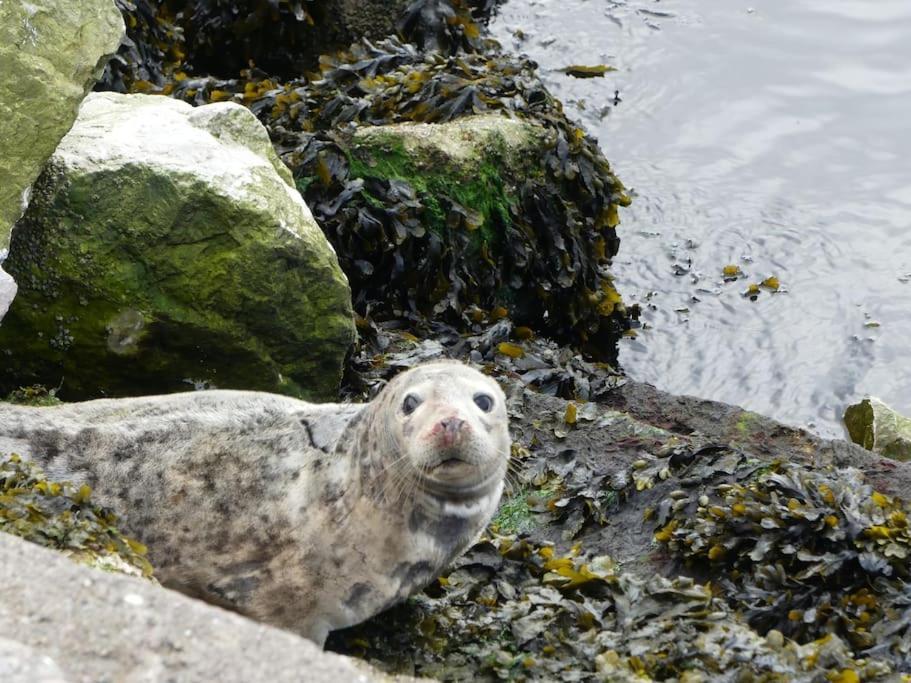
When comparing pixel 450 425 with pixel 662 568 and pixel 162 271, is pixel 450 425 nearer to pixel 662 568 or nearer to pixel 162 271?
pixel 662 568

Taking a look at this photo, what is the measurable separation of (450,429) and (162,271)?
7.41ft

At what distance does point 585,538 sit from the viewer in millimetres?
5871

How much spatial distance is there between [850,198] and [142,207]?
7.17 m

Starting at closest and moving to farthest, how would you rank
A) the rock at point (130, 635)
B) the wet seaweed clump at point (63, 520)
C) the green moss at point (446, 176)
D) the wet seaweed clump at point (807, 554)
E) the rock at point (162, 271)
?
the rock at point (130, 635) < the wet seaweed clump at point (63, 520) < the wet seaweed clump at point (807, 554) < the rock at point (162, 271) < the green moss at point (446, 176)

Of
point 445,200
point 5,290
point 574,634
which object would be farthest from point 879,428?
point 5,290

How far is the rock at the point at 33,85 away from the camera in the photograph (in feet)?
18.1

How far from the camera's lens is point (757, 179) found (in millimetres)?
11500

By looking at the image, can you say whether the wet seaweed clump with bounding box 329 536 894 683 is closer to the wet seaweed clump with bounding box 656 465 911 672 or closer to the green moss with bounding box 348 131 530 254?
the wet seaweed clump with bounding box 656 465 911 672

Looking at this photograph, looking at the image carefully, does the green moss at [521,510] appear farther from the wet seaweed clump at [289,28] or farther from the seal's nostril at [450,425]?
the wet seaweed clump at [289,28]

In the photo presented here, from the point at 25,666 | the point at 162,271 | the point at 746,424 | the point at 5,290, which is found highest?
A: the point at 25,666

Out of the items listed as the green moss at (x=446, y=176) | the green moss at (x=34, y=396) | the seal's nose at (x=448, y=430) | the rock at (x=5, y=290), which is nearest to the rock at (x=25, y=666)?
the seal's nose at (x=448, y=430)

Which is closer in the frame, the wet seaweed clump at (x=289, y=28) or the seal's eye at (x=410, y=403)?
the seal's eye at (x=410, y=403)

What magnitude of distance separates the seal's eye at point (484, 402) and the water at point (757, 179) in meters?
4.59

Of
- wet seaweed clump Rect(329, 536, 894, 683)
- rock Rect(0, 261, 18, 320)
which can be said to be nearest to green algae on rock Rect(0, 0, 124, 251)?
rock Rect(0, 261, 18, 320)
